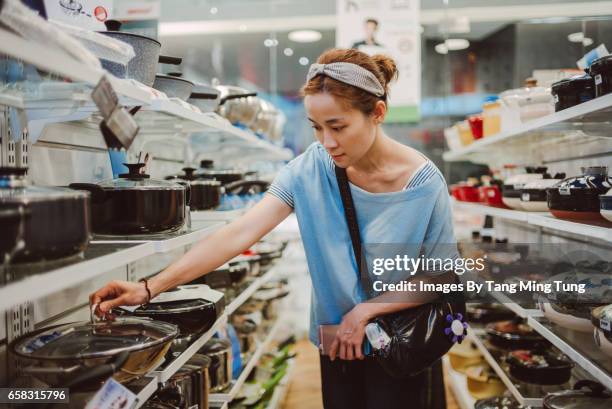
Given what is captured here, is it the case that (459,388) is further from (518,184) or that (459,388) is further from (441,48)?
(441,48)

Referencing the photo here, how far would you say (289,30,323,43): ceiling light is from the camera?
5527 millimetres

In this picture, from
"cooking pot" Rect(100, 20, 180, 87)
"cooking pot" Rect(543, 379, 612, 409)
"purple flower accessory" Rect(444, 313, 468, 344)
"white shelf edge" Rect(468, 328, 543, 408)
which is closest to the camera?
"cooking pot" Rect(100, 20, 180, 87)

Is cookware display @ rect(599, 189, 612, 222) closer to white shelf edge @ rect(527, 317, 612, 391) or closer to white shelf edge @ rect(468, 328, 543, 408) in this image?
white shelf edge @ rect(527, 317, 612, 391)

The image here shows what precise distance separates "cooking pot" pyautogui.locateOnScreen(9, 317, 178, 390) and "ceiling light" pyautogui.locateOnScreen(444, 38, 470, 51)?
479 centimetres

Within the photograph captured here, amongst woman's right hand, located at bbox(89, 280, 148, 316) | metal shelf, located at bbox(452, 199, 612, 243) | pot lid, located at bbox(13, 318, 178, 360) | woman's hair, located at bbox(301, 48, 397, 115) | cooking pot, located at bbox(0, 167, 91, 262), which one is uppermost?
woman's hair, located at bbox(301, 48, 397, 115)

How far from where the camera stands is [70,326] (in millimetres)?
1373

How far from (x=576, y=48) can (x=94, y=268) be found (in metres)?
5.02

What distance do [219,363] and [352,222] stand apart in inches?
38.6

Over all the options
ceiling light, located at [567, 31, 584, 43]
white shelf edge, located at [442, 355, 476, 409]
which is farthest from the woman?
ceiling light, located at [567, 31, 584, 43]

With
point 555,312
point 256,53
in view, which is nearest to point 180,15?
point 256,53

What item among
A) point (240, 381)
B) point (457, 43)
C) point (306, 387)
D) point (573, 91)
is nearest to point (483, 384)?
point (306, 387)

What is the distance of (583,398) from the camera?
6.66 ft

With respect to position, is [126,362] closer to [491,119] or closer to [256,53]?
[491,119]

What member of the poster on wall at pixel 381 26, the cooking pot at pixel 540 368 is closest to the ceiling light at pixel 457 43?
the poster on wall at pixel 381 26
